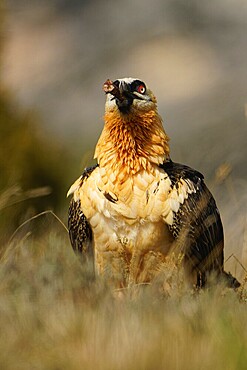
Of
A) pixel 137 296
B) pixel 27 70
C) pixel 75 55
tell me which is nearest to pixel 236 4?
pixel 75 55

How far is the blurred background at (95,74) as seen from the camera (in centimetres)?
888

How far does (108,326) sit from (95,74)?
39.6ft

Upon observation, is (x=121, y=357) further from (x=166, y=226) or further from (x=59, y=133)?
(x=59, y=133)

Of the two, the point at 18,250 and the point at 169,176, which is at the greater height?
the point at 169,176

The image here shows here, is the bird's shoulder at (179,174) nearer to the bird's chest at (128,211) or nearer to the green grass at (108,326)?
the bird's chest at (128,211)

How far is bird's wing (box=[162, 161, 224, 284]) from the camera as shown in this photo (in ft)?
19.6

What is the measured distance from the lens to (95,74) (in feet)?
52.4

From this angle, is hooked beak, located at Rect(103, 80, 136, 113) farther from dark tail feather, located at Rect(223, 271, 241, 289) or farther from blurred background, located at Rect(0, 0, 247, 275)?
blurred background, located at Rect(0, 0, 247, 275)

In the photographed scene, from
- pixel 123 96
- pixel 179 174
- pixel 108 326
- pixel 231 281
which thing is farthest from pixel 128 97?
pixel 108 326

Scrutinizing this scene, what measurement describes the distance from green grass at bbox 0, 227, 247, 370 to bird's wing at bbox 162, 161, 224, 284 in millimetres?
916

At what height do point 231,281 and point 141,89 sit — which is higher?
point 141,89

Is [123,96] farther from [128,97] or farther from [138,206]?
[138,206]

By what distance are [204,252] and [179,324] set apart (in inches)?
78.9

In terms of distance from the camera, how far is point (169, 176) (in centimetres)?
616
